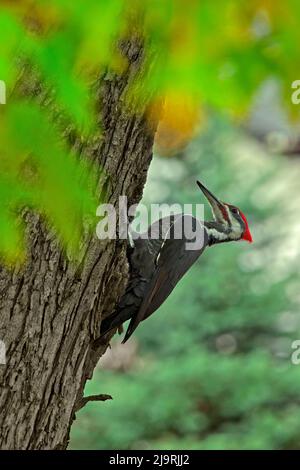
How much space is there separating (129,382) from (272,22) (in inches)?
233

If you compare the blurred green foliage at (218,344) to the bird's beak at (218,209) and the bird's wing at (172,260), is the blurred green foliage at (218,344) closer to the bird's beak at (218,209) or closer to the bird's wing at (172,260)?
the bird's beak at (218,209)

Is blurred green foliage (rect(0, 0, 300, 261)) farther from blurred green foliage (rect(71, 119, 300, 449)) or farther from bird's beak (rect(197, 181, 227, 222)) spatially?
blurred green foliage (rect(71, 119, 300, 449))

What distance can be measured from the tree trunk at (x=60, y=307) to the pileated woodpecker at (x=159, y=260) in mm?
209

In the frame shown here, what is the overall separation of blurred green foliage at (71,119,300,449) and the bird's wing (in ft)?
12.4

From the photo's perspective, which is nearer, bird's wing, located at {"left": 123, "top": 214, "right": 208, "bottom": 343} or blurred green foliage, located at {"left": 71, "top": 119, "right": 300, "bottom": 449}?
bird's wing, located at {"left": 123, "top": 214, "right": 208, "bottom": 343}

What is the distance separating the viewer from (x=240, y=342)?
7.44 metres

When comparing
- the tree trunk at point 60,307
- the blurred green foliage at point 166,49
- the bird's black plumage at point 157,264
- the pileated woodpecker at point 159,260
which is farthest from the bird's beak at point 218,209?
the blurred green foliage at point 166,49

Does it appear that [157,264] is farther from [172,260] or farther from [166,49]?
[166,49]

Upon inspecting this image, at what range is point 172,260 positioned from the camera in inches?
114

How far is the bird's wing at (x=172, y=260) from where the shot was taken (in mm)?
2721

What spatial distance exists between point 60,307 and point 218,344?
547 cm

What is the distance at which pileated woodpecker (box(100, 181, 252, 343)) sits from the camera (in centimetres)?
263

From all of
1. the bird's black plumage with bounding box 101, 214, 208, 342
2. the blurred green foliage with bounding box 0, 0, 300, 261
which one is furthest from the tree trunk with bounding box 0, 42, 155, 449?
the blurred green foliage with bounding box 0, 0, 300, 261
